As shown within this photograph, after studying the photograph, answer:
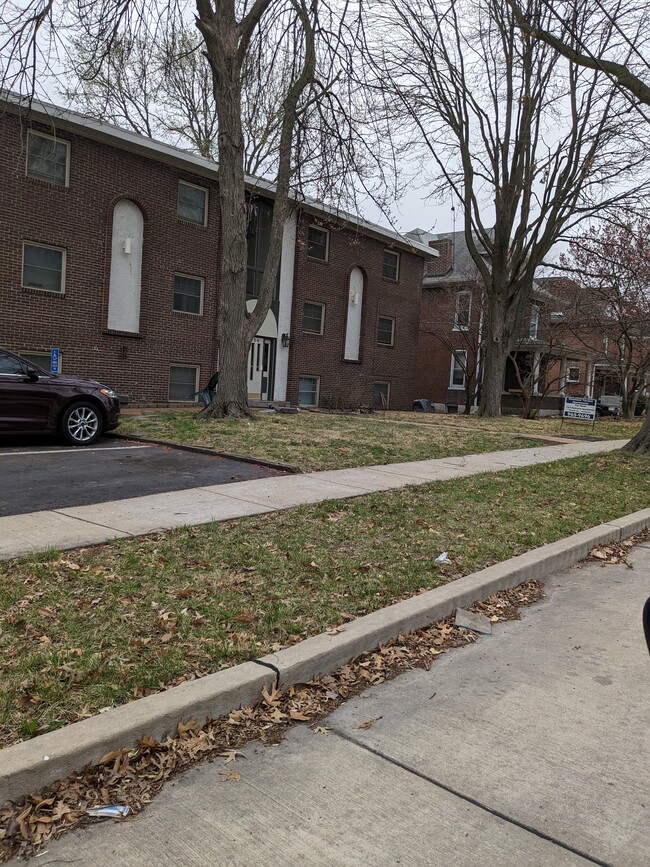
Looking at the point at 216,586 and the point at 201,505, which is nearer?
the point at 216,586

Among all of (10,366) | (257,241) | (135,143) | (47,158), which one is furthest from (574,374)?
(10,366)

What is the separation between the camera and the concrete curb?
2512 millimetres

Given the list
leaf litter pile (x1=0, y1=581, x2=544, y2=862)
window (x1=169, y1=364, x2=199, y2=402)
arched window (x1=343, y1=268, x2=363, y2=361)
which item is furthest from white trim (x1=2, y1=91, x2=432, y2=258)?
leaf litter pile (x1=0, y1=581, x2=544, y2=862)

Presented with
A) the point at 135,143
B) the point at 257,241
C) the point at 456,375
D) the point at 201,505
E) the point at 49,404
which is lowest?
the point at 201,505

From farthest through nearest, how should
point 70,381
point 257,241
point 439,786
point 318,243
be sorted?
point 318,243 < point 257,241 < point 70,381 < point 439,786

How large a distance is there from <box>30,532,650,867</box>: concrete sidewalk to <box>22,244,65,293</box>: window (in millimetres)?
15909

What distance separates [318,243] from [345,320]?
9.86ft

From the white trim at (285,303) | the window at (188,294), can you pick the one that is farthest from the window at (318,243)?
the window at (188,294)

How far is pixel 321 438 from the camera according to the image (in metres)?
12.4

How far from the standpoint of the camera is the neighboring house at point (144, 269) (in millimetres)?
16406

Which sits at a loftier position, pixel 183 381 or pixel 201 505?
pixel 183 381

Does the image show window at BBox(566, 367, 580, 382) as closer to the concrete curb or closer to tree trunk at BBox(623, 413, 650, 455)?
tree trunk at BBox(623, 413, 650, 455)

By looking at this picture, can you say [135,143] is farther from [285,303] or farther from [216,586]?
[216,586]

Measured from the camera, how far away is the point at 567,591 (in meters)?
5.39
